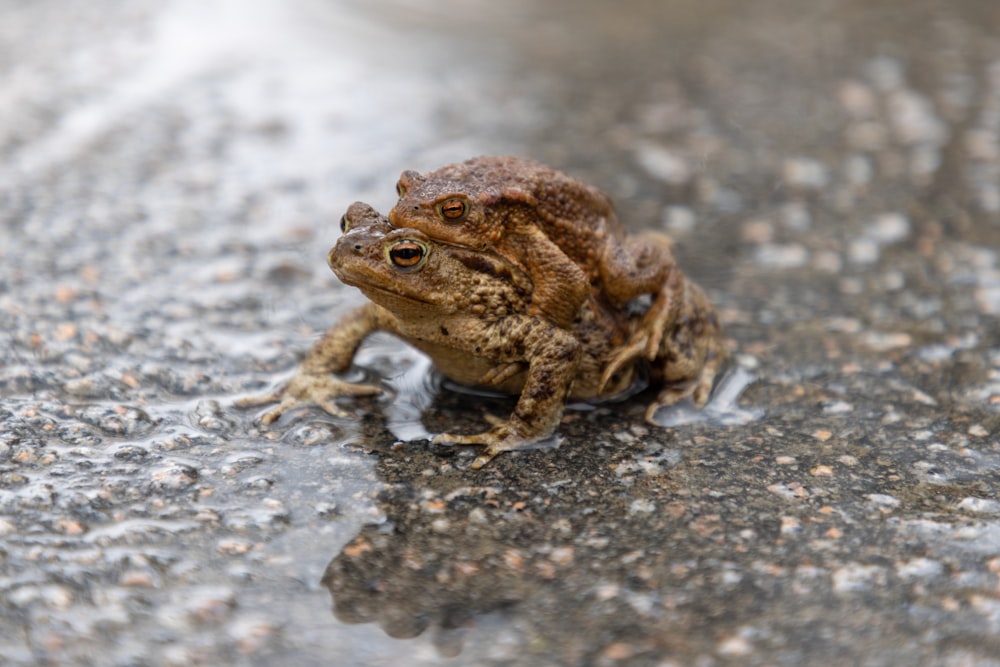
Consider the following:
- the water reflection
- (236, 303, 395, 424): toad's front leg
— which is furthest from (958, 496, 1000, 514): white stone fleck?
(236, 303, 395, 424): toad's front leg

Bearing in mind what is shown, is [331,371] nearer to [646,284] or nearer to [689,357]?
[646,284]

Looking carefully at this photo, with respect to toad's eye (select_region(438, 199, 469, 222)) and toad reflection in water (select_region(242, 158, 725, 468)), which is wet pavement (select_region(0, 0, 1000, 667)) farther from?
toad's eye (select_region(438, 199, 469, 222))

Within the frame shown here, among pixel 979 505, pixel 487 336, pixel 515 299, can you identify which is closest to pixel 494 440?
pixel 487 336

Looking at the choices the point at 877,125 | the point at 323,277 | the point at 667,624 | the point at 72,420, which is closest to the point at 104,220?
the point at 323,277

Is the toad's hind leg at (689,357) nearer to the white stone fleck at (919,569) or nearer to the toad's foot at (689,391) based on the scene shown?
the toad's foot at (689,391)

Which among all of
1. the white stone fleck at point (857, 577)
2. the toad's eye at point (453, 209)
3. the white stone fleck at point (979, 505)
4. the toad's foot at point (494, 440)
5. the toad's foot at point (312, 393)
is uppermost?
the toad's eye at point (453, 209)

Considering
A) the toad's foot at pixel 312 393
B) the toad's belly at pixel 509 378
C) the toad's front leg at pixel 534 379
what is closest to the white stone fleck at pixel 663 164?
the toad's belly at pixel 509 378
